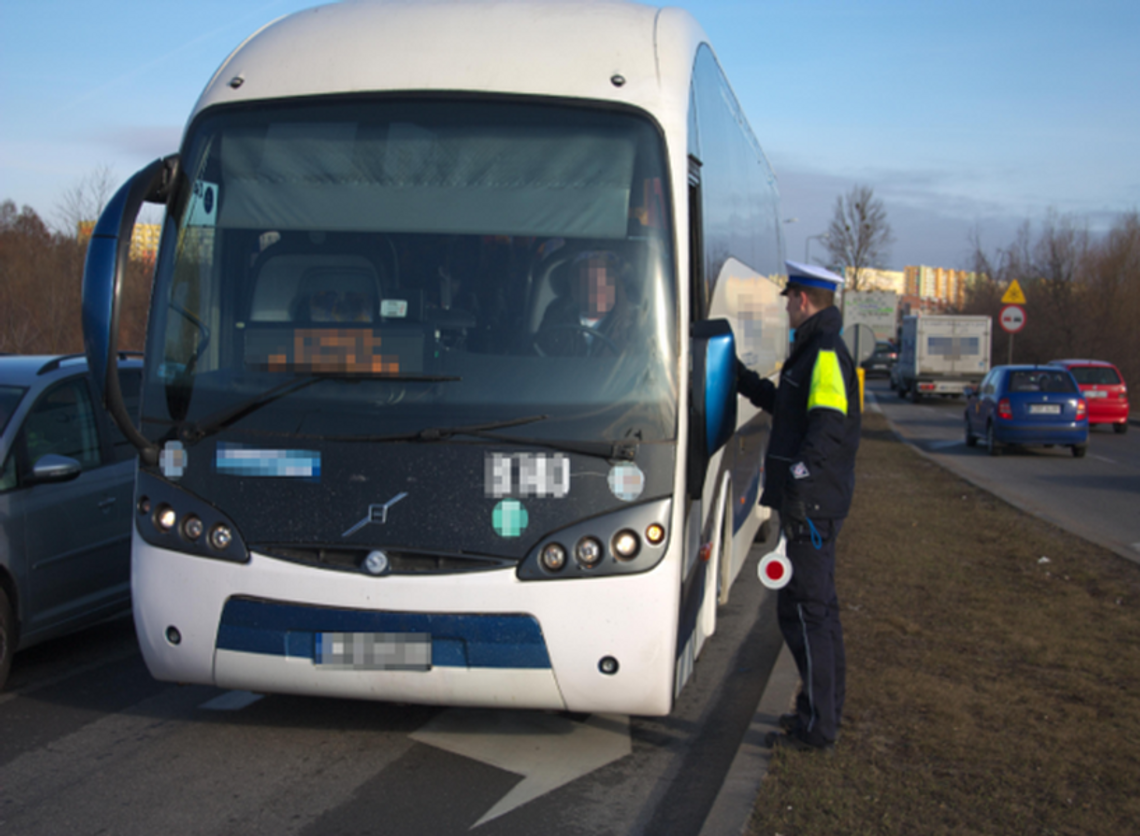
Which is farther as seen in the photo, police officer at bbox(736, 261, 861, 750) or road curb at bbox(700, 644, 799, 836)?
police officer at bbox(736, 261, 861, 750)

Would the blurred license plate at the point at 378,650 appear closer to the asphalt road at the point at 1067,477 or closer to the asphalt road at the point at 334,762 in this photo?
the asphalt road at the point at 334,762

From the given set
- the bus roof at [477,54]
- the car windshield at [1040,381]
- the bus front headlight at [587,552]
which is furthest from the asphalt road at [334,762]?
the car windshield at [1040,381]

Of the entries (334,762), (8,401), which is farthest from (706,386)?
(8,401)

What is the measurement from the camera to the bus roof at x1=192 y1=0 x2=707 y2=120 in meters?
4.66

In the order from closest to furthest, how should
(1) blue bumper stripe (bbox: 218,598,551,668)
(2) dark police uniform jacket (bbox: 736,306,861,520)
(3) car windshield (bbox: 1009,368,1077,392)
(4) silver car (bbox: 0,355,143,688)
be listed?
(1) blue bumper stripe (bbox: 218,598,551,668)
(2) dark police uniform jacket (bbox: 736,306,861,520)
(4) silver car (bbox: 0,355,143,688)
(3) car windshield (bbox: 1009,368,1077,392)

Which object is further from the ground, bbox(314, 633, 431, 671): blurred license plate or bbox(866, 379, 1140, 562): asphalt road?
bbox(314, 633, 431, 671): blurred license plate

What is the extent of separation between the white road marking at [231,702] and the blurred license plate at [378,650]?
1.29m

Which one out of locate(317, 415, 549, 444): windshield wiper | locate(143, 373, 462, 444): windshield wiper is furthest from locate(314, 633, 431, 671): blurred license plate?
locate(143, 373, 462, 444): windshield wiper

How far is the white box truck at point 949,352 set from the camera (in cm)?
4184

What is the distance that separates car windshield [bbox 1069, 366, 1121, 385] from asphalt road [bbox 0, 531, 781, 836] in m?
24.4

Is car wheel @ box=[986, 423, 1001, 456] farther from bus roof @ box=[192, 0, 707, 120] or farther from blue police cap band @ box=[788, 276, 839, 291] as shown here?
bus roof @ box=[192, 0, 707, 120]

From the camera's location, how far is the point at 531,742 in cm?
497

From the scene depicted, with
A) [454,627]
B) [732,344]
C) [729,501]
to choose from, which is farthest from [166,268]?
[729,501]

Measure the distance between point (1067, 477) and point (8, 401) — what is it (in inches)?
624
